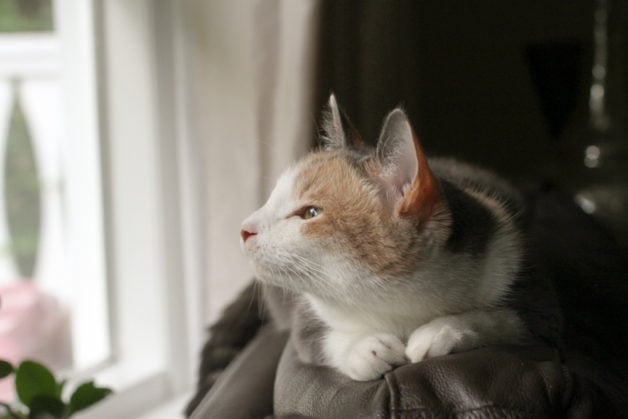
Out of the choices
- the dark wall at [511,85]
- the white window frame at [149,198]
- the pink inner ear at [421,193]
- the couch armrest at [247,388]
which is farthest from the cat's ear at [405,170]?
the dark wall at [511,85]

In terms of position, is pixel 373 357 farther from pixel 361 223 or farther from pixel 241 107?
pixel 241 107

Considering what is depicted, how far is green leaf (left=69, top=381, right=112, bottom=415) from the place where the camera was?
70cm

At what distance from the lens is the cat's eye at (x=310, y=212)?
83 centimetres

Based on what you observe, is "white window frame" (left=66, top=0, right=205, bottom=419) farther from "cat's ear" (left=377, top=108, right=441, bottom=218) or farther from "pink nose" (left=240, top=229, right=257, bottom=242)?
"cat's ear" (left=377, top=108, right=441, bottom=218)

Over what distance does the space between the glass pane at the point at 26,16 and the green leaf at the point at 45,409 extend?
44.8 inches

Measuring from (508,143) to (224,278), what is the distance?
140 cm

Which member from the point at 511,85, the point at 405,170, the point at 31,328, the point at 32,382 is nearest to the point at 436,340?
the point at 405,170

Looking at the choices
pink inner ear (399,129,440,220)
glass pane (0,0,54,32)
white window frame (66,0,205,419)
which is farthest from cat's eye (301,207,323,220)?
glass pane (0,0,54,32)

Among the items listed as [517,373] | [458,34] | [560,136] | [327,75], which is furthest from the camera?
[458,34]

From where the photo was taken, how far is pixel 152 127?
1532mm

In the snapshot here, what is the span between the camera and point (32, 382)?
0.69m

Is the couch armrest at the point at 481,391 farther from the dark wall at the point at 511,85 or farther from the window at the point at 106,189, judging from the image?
the dark wall at the point at 511,85

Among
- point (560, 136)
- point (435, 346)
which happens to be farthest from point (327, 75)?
point (560, 136)

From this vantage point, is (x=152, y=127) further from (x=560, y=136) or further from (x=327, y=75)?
(x=560, y=136)
